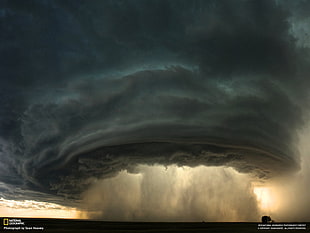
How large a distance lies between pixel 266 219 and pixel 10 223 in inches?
5886

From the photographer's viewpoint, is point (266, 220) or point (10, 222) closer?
point (10, 222)

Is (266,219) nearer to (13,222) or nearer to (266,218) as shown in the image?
(266,218)

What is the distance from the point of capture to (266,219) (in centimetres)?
16838

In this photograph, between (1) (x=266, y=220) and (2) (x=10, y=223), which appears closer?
(2) (x=10, y=223)

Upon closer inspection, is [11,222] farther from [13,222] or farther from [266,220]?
[266,220]

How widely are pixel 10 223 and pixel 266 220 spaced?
489 ft

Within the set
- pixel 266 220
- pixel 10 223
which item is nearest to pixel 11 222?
pixel 10 223

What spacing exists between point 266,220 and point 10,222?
490ft

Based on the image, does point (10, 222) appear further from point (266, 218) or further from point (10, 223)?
point (266, 218)

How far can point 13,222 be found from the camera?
12406 centimetres

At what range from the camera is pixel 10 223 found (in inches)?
5020

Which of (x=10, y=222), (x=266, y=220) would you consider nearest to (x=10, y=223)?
(x=10, y=222)

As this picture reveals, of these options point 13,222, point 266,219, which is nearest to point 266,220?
point 266,219

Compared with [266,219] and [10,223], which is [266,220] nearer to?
[266,219]
